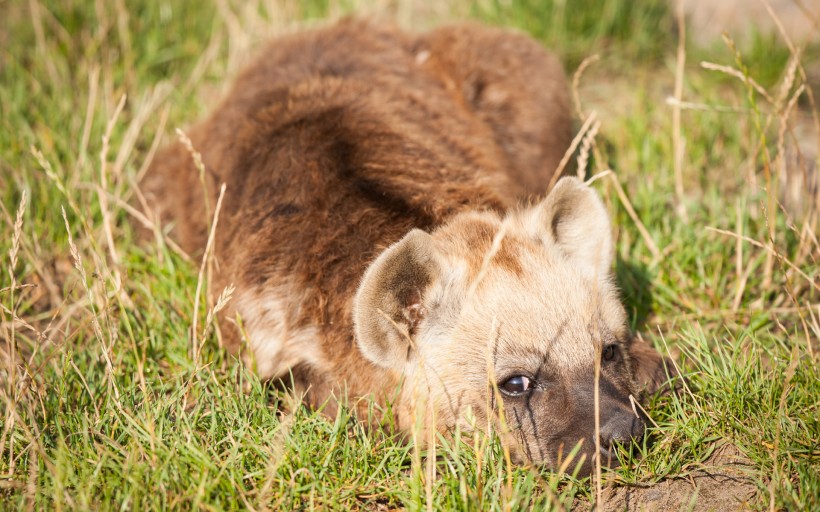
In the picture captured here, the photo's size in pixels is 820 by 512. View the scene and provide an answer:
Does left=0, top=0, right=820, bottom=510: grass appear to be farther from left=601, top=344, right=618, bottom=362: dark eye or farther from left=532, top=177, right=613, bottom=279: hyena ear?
left=532, top=177, right=613, bottom=279: hyena ear

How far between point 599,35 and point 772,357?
140 inches

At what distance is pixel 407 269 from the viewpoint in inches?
111

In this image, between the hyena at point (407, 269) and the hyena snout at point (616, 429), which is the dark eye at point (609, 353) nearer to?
the hyena at point (407, 269)

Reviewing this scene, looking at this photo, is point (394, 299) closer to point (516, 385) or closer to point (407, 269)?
point (407, 269)

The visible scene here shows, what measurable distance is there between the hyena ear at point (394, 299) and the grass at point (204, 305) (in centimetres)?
37

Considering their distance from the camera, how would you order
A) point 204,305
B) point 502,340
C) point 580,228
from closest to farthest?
point 502,340 → point 580,228 → point 204,305

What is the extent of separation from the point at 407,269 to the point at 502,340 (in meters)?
0.44

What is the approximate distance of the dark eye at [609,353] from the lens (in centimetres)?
305

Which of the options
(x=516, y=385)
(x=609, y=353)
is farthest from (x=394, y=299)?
(x=609, y=353)

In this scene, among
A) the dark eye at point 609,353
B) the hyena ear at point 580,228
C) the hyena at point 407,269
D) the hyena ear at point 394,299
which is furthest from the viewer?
the hyena ear at point 580,228

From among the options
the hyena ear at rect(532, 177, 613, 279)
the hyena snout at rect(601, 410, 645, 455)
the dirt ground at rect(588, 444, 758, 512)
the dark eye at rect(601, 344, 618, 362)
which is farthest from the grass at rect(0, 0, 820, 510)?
the hyena ear at rect(532, 177, 613, 279)

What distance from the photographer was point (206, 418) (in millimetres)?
3125

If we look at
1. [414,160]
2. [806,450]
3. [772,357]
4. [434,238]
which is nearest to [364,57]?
[414,160]

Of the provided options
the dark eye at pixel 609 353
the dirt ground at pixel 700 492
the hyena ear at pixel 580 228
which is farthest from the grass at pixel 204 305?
the hyena ear at pixel 580 228
